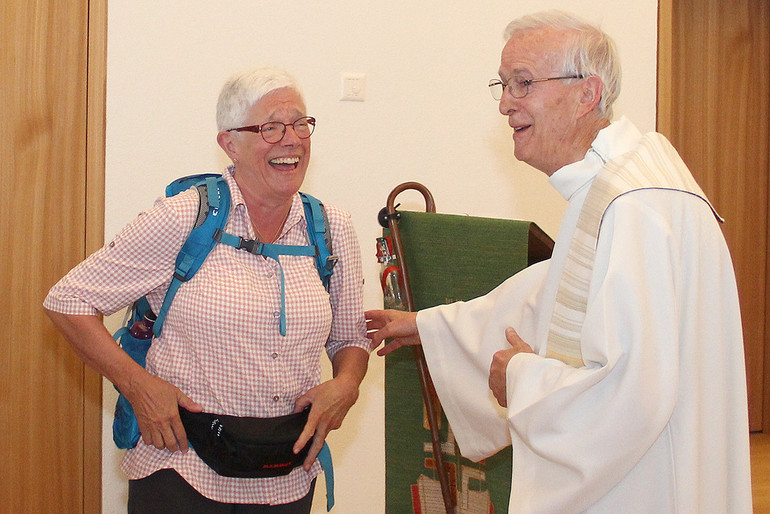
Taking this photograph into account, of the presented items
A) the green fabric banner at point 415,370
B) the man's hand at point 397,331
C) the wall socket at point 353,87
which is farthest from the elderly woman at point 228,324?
the wall socket at point 353,87

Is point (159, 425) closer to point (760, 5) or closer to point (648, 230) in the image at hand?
point (648, 230)

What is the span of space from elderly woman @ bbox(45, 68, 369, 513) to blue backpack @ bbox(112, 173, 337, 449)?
0.02 metres

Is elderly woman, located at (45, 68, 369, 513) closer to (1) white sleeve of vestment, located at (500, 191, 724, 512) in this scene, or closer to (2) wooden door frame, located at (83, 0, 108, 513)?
(1) white sleeve of vestment, located at (500, 191, 724, 512)

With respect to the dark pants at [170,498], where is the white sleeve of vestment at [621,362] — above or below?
above

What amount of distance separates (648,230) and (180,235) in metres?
1.03

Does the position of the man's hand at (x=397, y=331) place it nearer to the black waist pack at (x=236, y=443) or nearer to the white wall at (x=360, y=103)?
the black waist pack at (x=236, y=443)

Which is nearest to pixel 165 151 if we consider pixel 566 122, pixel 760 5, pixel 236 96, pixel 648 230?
pixel 236 96

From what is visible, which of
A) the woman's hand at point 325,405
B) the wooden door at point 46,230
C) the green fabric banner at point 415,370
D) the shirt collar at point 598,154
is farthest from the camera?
the wooden door at point 46,230

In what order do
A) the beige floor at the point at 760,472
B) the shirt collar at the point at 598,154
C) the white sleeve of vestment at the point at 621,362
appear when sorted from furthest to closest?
the beige floor at the point at 760,472, the shirt collar at the point at 598,154, the white sleeve of vestment at the point at 621,362

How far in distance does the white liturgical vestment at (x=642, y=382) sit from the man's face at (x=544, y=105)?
0.29 ft

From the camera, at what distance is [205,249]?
1962 millimetres

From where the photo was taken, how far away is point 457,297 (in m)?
2.38

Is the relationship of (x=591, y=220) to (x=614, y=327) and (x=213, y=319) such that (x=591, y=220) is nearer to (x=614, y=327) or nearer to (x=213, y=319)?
(x=614, y=327)

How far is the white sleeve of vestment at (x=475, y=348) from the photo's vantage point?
214 centimetres
